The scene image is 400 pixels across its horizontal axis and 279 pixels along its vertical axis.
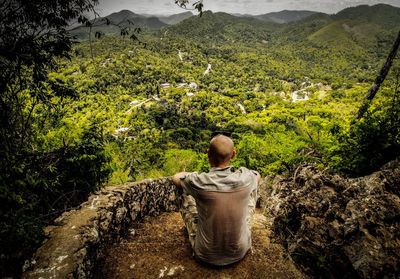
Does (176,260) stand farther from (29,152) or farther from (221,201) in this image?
(29,152)

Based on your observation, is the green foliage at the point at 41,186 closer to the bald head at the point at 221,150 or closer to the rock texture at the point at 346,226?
the bald head at the point at 221,150

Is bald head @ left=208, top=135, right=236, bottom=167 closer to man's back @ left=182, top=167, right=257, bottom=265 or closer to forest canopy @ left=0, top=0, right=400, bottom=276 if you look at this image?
man's back @ left=182, top=167, right=257, bottom=265

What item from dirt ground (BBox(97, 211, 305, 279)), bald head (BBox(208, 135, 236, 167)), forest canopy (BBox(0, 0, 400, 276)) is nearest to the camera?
bald head (BBox(208, 135, 236, 167))

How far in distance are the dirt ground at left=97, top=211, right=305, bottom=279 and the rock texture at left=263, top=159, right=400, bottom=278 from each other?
0.95 feet

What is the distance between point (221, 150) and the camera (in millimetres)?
2912

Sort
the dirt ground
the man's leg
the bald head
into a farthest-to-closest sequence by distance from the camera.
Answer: the man's leg, the dirt ground, the bald head

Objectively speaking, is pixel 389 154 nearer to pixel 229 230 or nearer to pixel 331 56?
pixel 229 230

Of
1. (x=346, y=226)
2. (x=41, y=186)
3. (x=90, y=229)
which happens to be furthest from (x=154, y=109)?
(x=346, y=226)

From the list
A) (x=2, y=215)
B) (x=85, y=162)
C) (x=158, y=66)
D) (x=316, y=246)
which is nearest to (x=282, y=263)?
(x=316, y=246)

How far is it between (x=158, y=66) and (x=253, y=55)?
6712cm

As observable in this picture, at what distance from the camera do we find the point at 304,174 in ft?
17.7

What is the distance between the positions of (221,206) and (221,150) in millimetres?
596

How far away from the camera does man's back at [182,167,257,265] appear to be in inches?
111

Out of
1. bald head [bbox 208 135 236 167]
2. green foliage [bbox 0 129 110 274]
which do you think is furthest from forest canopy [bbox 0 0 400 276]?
bald head [bbox 208 135 236 167]
